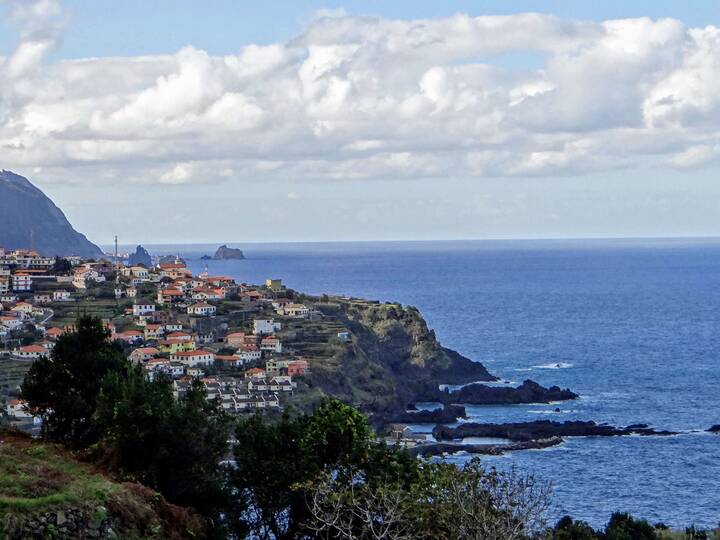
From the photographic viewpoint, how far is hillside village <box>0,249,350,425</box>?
221 feet

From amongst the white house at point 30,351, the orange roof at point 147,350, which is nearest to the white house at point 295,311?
the orange roof at point 147,350

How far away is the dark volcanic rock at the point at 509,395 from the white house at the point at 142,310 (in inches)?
1120

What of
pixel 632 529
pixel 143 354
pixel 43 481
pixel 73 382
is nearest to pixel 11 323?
pixel 143 354

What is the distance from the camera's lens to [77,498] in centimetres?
1510

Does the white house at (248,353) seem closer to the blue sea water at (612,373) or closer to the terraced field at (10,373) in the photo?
the terraced field at (10,373)

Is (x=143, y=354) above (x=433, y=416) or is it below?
above

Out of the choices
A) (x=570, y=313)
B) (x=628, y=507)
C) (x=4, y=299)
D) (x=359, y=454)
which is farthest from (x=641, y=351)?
(x=359, y=454)

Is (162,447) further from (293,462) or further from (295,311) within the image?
(295,311)

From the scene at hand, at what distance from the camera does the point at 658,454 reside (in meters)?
58.4

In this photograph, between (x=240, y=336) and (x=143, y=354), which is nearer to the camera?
(x=143, y=354)

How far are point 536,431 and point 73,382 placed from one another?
1725 inches

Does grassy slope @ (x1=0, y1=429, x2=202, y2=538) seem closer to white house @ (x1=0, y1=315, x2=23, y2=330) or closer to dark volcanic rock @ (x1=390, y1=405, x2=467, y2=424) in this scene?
dark volcanic rock @ (x1=390, y1=405, x2=467, y2=424)

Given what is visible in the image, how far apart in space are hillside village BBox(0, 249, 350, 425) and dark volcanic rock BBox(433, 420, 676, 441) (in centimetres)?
1160

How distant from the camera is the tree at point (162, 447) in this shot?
19969mm
